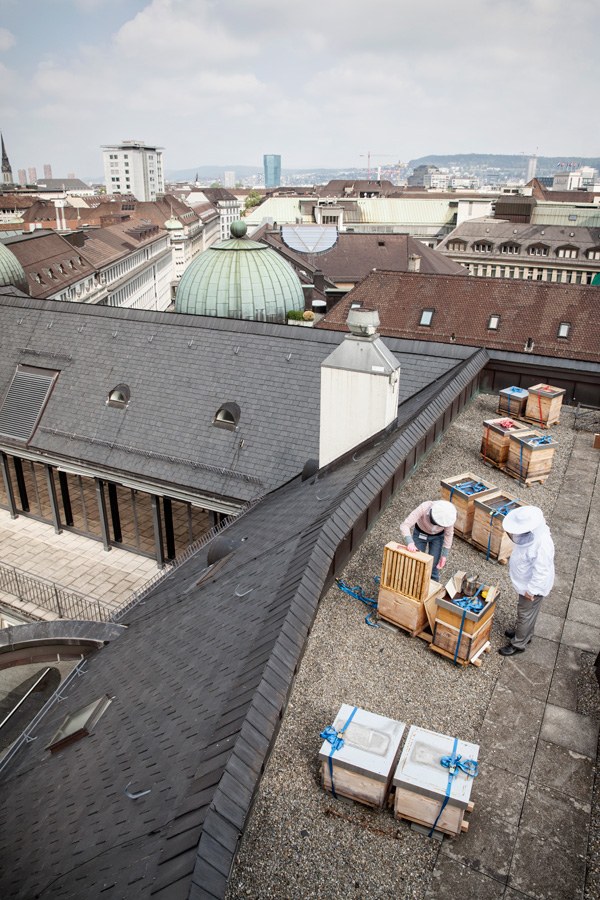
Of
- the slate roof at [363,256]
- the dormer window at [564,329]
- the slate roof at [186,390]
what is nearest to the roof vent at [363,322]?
the slate roof at [186,390]

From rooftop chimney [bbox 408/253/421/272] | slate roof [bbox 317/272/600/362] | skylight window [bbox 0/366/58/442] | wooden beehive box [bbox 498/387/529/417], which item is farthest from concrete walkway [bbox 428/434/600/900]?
rooftop chimney [bbox 408/253/421/272]

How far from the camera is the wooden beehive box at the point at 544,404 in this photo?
65.9 feet

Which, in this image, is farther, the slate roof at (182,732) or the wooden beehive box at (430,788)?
the wooden beehive box at (430,788)

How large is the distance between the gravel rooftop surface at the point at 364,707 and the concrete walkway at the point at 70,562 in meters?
13.5

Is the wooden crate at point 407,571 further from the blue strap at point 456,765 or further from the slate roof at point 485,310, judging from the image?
the slate roof at point 485,310

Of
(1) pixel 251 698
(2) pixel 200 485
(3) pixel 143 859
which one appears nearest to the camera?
(3) pixel 143 859

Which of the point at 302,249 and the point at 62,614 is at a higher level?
the point at 302,249

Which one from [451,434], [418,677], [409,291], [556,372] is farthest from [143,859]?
[409,291]

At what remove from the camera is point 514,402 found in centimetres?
2073

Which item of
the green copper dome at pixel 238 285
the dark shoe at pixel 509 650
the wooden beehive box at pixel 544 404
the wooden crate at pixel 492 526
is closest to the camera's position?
the dark shoe at pixel 509 650

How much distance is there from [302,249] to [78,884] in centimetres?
6857

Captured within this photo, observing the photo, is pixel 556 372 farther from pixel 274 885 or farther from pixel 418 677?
pixel 274 885

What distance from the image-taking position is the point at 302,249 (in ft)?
231

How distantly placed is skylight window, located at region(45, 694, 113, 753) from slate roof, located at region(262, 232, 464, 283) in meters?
58.9
